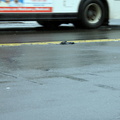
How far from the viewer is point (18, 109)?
4.76m

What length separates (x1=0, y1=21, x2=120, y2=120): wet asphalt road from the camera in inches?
184

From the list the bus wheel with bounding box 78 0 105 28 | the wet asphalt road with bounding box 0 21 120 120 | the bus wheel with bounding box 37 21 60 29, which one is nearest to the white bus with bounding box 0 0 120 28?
the bus wheel with bounding box 78 0 105 28

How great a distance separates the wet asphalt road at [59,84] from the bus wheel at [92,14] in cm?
567

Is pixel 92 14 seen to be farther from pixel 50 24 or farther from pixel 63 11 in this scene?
pixel 50 24

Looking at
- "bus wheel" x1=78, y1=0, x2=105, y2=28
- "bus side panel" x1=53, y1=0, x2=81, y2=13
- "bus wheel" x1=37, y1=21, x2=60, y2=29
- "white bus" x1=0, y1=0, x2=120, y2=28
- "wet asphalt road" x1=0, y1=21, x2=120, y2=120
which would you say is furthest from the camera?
"bus wheel" x1=37, y1=21, x2=60, y2=29

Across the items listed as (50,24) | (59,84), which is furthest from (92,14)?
(59,84)

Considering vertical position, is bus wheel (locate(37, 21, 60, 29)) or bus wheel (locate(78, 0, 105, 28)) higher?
bus wheel (locate(78, 0, 105, 28))

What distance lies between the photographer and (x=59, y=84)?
6.02 metres

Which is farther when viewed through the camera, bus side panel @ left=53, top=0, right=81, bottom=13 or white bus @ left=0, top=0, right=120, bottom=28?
bus side panel @ left=53, top=0, right=81, bottom=13

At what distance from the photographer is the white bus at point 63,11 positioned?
1406 cm

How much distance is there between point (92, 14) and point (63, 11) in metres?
1.46

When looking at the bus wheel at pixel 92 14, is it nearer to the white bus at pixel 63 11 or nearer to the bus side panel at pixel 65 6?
the white bus at pixel 63 11

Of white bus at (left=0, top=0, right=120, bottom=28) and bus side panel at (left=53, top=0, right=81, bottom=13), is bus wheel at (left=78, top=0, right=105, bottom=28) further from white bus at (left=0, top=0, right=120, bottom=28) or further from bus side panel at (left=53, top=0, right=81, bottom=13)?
bus side panel at (left=53, top=0, right=81, bottom=13)

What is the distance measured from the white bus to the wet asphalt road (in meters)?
4.44
